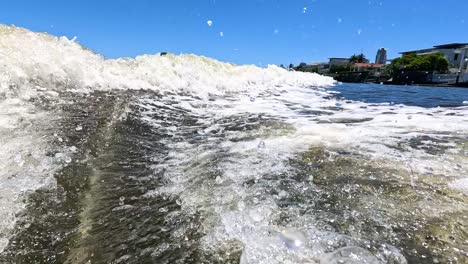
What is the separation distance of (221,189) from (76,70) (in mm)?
6135

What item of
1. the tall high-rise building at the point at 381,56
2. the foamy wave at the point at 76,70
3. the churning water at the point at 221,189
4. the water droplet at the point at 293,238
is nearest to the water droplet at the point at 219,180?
the churning water at the point at 221,189

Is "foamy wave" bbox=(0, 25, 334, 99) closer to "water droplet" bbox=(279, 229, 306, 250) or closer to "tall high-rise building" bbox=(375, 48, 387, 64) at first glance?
"water droplet" bbox=(279, 229, 306, 250)

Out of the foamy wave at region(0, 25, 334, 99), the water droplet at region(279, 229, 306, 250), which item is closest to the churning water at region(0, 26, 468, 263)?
the water droplet at region(279, 229, 306, 250)

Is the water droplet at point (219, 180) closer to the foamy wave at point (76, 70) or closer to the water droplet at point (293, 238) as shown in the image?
the water droplet at point (293, 238)

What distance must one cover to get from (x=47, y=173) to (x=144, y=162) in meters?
0.91

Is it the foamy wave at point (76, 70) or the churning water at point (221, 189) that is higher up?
the foamy wave at point (76, 70)

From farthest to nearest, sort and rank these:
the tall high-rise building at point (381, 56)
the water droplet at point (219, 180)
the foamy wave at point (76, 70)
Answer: the tall high-rise building at point (381, 56) < the foamy wave at point (76, 70) < the water droplet at point (219, 180)

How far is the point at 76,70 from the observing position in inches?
290

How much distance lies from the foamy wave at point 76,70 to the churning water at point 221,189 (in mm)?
763

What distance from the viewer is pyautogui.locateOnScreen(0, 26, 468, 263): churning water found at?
1.86 metres

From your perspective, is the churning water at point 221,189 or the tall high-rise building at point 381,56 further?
the tall high-rise building at point 381,56

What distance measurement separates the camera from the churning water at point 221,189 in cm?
186

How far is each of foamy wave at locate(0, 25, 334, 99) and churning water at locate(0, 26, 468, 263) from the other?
2.50ft

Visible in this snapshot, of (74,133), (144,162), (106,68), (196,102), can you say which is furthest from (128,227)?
(106,68)
